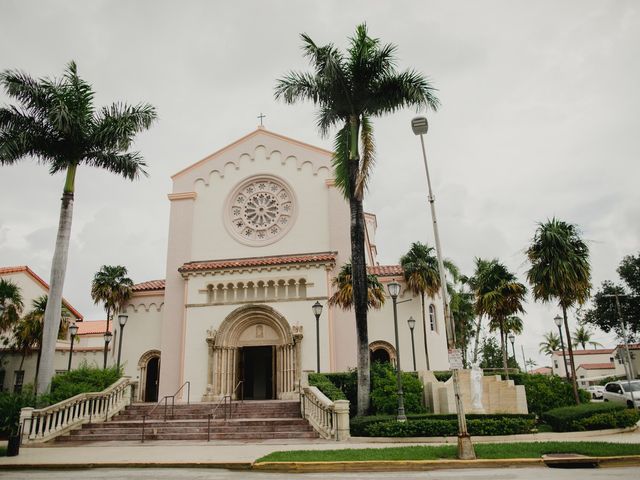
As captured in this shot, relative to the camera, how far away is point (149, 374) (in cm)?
3048

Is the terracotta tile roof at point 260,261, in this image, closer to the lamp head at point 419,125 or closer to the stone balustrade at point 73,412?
the stone balustrade at point 73,412

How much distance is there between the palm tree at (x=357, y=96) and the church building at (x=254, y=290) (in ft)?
29.8

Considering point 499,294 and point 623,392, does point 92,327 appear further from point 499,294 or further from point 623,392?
point 623,392

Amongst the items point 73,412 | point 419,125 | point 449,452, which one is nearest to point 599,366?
point 449,452

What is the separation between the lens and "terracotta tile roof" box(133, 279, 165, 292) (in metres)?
31.2

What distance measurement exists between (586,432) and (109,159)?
860 inches

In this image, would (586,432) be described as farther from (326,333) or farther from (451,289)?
(451,289)

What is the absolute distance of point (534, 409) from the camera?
68.1 ft

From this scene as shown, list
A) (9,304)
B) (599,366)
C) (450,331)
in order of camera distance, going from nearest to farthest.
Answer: (450,331) → (9,304) → (599,366)

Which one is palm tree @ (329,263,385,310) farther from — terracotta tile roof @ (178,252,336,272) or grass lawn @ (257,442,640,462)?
grass lawn @ (257,442,640,462)

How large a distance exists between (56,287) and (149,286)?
419 inches

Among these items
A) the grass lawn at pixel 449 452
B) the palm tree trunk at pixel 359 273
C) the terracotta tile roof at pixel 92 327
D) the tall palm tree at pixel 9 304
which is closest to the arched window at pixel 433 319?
the palm tree trunk at pixel 359 273

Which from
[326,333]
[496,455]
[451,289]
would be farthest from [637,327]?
[496,455]

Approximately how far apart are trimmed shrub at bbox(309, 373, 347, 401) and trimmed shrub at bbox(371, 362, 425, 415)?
50.1 inches
